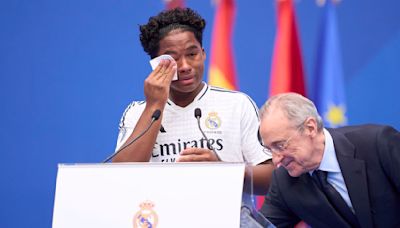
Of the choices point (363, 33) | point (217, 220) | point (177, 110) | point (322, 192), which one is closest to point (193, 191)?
point (217, 220)

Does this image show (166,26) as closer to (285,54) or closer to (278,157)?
(278,157)

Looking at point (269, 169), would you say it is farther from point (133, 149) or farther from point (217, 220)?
point (217, 220)

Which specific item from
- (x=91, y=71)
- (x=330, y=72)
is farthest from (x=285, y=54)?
(x=91, y=71)

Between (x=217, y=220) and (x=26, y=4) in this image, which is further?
(x=26, y=4)

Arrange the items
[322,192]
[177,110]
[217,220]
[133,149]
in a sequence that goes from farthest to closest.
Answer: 1. [177,110]
2. [133,149]
3. [322,192]
4. [217,220]

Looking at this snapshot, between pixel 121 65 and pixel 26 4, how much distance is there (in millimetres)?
528

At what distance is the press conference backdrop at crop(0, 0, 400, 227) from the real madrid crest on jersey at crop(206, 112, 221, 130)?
90 centimetres

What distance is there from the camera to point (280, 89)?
112 inches

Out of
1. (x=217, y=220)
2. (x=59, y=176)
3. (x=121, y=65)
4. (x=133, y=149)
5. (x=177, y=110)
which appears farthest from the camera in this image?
(x=121, y=65)

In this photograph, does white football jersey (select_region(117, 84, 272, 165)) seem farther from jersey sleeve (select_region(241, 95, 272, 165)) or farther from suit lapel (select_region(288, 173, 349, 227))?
suit lapel (select_region(288, 173, 349, 227))

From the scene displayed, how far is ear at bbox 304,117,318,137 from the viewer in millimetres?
1580

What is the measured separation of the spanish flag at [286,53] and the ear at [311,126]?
48.8 inches

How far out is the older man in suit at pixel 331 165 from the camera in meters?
1.57

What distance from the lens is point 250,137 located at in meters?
1.90
